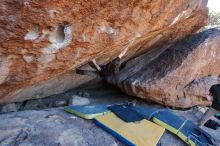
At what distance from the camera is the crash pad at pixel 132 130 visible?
383 cm

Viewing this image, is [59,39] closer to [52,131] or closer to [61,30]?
[61,30]

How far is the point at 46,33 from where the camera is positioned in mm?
3209

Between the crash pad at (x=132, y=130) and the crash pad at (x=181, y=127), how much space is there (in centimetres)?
16

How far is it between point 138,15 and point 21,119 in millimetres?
2017

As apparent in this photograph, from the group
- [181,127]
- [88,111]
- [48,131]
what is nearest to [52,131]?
[48,131]

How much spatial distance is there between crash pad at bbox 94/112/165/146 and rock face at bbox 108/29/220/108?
114cm

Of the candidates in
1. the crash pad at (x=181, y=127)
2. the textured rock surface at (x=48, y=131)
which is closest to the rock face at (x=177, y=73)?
the crash pad at (x=181, y=127)

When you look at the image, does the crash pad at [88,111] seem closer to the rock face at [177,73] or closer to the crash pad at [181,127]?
the crash pad at [181,127]

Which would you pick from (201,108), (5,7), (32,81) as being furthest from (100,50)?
(201,108)

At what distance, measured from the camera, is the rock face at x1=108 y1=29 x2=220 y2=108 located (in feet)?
17.4

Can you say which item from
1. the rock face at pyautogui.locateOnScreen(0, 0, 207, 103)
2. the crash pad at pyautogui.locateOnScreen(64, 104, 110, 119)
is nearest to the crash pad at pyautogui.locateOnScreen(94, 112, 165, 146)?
the crash pad at pyautogui.locateOnScreen(64, 104, 110, 119)

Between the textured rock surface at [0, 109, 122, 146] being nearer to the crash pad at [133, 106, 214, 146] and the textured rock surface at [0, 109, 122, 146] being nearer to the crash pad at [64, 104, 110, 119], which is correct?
the crash pad at [64, 104, 110, 119]

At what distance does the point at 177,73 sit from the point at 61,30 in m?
2.65

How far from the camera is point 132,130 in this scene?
3.96 m
